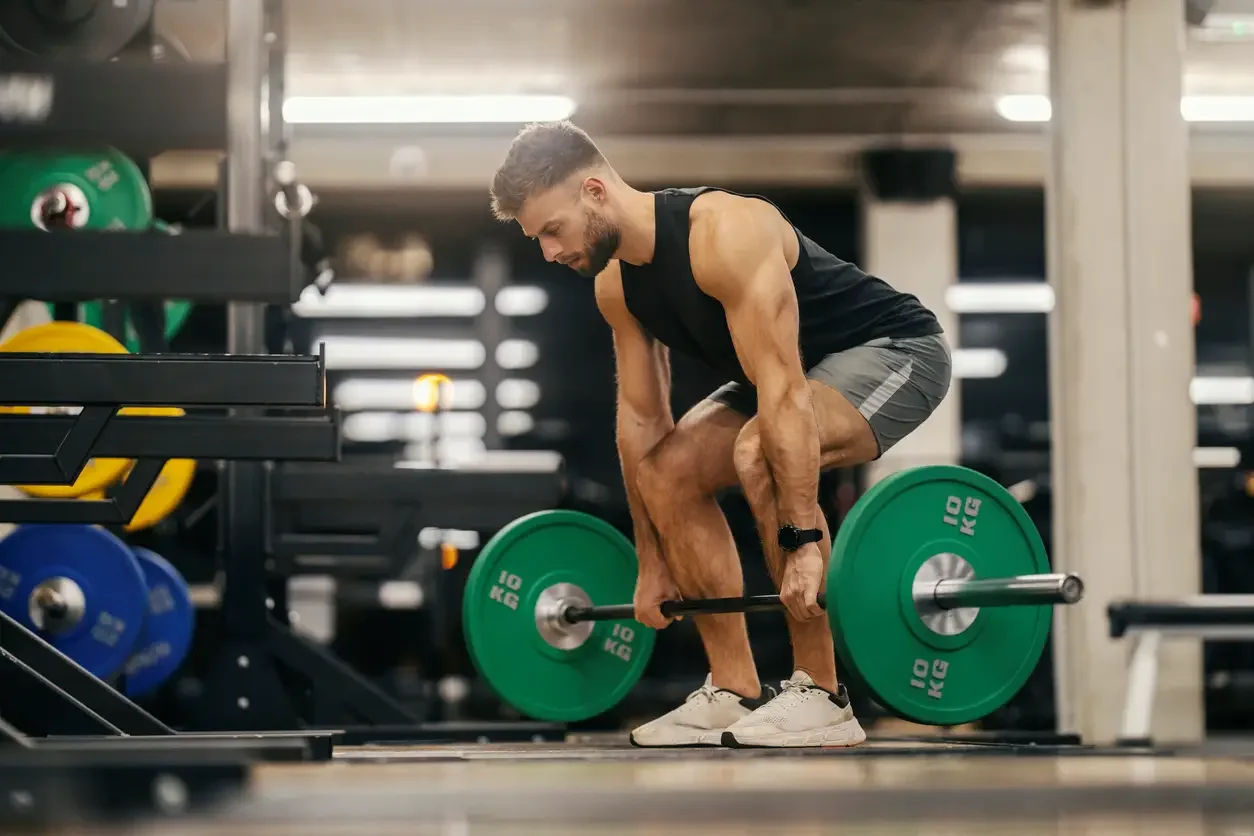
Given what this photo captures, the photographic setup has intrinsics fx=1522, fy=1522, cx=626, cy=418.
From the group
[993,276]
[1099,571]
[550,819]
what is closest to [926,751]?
[550,819]

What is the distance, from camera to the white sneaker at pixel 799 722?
2.73m

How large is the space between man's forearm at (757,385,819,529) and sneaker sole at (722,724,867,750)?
0.39m

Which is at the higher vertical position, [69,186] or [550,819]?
[69,186]

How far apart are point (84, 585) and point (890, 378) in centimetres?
227

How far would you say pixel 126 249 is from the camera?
3004mm

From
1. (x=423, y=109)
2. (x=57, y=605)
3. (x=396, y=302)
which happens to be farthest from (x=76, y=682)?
(x=396, y=302)

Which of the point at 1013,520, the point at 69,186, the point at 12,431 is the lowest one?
the point at 1013,520

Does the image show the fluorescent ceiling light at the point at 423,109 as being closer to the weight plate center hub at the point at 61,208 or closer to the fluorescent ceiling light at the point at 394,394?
the fluorescent ceiling light at the point at 394,394

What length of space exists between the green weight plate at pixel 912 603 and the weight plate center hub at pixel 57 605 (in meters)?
2.25

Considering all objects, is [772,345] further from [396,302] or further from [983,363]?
[983,363]

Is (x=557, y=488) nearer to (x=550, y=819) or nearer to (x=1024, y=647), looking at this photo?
(x=1024, y=647)

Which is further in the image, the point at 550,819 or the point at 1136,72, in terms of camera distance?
the point at 1136,72

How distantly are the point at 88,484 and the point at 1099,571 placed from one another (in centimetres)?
322

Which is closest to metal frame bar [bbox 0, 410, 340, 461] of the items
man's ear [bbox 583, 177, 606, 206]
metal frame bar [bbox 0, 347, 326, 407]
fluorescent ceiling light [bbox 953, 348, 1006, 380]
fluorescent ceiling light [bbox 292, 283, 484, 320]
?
metal frame bar [bbox 0, 347, 326, 407]
